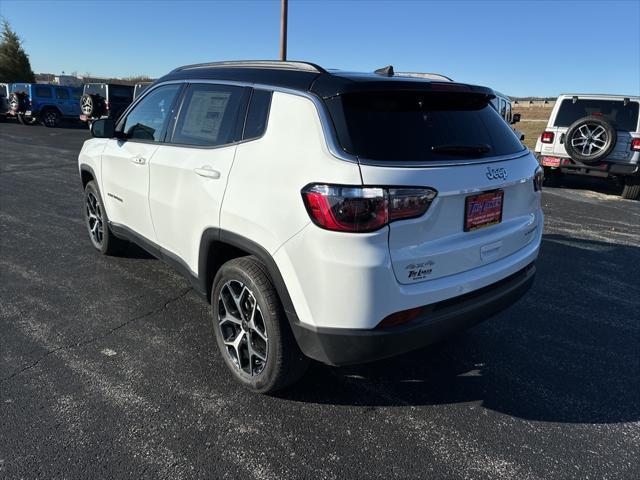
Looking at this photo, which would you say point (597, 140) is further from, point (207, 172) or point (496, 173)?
point (207, 172)

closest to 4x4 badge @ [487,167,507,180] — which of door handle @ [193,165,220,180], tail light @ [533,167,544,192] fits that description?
tail light @ [533,167,544,192]

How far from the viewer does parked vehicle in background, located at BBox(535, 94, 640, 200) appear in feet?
30.0

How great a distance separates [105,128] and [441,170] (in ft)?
10.7

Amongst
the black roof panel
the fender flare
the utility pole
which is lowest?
the fender flare

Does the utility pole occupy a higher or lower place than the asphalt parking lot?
higher

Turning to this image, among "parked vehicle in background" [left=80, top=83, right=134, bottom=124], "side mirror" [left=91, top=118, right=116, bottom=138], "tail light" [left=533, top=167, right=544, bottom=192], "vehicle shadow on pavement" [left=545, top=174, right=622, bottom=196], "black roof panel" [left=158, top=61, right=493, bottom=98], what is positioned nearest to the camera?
"black roof panel" [left=158, top=61, right=493, bottom=98]

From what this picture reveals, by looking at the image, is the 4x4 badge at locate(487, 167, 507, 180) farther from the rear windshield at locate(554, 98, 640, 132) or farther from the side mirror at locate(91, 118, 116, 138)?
the rear windshield at locate(554, 98, 640, 132)

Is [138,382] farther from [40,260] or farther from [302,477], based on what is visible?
[40,260]

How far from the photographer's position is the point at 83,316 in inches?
147

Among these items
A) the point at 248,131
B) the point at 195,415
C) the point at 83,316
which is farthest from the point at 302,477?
the point at 83,316

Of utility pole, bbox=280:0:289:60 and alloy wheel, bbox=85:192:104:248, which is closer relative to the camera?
alloy wheel, bbox=85:192:104:248

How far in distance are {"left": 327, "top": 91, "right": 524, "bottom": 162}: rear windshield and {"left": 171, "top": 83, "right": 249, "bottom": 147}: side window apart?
0.76 meters

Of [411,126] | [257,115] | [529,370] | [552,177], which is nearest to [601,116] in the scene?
[552,177]

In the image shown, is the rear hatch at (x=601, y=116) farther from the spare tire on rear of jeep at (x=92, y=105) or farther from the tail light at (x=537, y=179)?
the spare tire on rear of jeep at (x=92, y=105)
